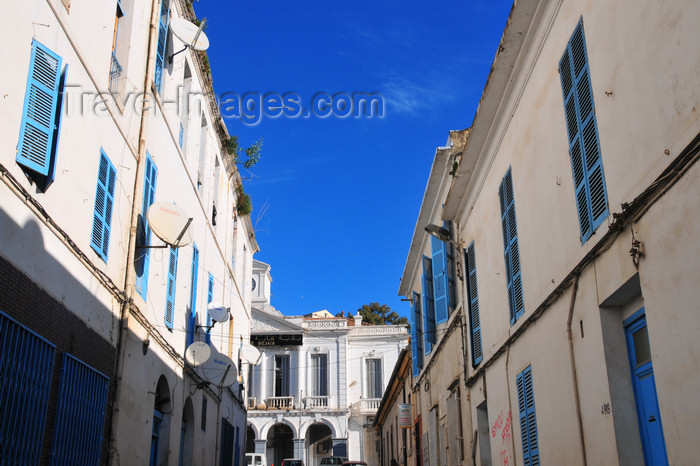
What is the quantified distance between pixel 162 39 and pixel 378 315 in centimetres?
4883

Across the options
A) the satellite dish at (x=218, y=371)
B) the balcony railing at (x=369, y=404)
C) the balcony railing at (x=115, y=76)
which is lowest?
the satellite dish at (x=218, y=371)

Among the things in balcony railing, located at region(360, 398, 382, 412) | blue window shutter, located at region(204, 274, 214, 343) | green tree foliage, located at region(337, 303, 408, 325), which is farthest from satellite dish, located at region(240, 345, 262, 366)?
green tree foliage, located at region(337, 303, 408, 325)

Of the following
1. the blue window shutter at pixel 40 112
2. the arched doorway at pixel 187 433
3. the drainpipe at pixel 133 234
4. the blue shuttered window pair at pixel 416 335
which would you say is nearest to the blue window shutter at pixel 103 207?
the drainpipe at pixel 133 234

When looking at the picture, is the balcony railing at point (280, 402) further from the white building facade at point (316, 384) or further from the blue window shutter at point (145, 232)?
the blue window shutter at point (145, 232)

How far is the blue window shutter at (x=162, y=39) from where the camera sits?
13469 mm

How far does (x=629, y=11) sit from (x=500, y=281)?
5752 mm

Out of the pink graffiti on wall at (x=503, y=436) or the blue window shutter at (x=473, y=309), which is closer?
the pink graffiti on wall at (x=503, y=436)

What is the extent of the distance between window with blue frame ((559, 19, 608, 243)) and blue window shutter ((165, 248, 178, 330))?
8.50 meters

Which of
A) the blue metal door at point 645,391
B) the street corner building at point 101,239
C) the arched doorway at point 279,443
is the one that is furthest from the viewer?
the arched doorway at point 279,443

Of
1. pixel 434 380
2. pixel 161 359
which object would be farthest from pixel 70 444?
pixel 434 380

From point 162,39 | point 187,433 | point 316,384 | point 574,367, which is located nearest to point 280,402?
point 316,384

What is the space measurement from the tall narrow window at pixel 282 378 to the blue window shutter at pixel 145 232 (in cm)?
3023

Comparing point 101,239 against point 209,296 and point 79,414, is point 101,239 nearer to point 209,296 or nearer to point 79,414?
point 79,414

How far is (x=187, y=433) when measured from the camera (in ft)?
51.2
